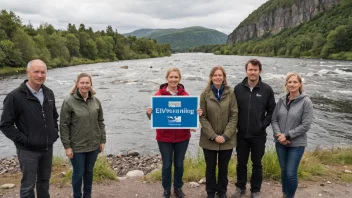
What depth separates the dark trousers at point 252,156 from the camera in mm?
5953

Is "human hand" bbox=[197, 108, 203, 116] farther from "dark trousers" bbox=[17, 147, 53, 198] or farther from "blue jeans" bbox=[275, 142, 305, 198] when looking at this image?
"dark trousers" bbox=[17, 147, 53, 198]

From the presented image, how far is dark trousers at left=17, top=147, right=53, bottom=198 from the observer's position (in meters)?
4.93

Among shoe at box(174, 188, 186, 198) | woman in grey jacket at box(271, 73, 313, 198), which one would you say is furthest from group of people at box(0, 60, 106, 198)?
woman in grey jacket at box(271, 73, 313, 198)

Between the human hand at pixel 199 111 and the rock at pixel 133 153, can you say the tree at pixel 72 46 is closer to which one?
the rock at pixel 133 153

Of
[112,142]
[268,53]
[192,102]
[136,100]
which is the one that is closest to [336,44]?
[268,53]

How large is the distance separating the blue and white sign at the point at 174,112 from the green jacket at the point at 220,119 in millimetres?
251

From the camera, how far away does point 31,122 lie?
486 cm

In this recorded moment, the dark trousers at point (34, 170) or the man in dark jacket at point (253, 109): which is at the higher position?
the man in dark jacket at point (253, 109)

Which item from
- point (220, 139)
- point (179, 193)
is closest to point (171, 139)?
point (220, 139)

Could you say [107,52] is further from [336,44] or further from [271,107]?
[271,107]

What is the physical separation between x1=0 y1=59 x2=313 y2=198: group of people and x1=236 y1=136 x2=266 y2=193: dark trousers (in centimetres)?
2

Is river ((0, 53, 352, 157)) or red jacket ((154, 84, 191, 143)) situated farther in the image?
river ((0, 53, 352, 157))

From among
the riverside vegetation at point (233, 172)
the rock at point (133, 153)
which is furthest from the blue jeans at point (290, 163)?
the rock at point (133, 153)

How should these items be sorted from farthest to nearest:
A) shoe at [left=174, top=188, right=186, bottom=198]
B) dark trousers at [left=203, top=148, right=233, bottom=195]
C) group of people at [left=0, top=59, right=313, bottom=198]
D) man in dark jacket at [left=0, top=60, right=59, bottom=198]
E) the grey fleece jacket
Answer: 1. shoe at [left=174, top=188, right=186, bottom=198]
2. dark trousers at [left=203, top=148, right=233, bottom=195]
3. the grey fleece jacket
4. group of people at [left=0, top=59, right=313, bottom=198]
5. man in dark jacket at [left=0, top=60, right=59, bottom=198]
